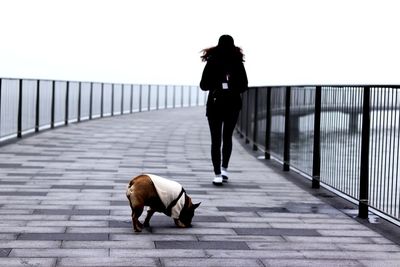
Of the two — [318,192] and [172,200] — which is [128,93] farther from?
[172,200]

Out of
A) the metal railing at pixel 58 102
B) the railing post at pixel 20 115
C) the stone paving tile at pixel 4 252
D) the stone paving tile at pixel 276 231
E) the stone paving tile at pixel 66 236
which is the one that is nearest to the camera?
the stone paving tile at pixel 4 252

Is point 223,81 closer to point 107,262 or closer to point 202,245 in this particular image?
point 202,245

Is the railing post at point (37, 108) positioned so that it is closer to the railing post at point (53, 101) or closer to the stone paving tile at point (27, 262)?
the railing post at point (53, 101)

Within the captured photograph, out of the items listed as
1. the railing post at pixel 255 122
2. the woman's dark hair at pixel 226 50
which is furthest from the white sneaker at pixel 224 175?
the railing post at pixel 255 122

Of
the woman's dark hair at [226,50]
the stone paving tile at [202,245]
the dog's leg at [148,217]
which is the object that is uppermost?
the woman's dark hair at [226,50]

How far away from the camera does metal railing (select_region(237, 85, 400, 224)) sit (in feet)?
22.5

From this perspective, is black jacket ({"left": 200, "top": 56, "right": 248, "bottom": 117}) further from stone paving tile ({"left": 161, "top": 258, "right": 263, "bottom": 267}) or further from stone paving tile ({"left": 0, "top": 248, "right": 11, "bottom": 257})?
stone paving tile ({"left": 0, "top": 248, "right": 11, "bottom": 257})

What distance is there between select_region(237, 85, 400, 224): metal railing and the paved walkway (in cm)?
30

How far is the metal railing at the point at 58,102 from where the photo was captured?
1579cm

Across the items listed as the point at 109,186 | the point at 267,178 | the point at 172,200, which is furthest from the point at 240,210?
the point at 267,178

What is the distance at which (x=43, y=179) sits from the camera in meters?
9.52

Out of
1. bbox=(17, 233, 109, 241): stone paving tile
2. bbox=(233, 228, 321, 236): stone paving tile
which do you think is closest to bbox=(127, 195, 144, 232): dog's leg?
bbox=(17, 233, 109, 241): stone paving tile

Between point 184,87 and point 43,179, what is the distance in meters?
39.1

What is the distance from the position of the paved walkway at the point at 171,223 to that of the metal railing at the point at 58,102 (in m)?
3.78
